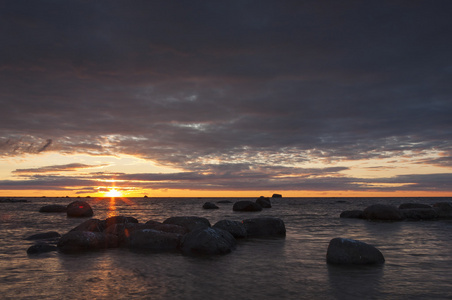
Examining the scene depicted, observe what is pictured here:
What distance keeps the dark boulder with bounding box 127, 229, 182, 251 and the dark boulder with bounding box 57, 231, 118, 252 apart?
102cm

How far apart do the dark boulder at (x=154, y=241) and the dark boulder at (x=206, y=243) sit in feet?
2.30

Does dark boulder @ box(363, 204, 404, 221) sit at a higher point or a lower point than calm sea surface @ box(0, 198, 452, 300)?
higher

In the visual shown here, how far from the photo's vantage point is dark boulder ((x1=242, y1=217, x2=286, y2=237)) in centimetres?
1786

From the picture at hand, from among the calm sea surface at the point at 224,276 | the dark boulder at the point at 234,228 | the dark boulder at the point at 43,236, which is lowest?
the calm sea surface at the point at 224,276

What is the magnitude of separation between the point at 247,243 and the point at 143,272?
21.7 ft

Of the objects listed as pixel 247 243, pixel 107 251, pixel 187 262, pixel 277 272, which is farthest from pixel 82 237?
pixel 277 272

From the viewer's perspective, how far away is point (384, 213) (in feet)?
95.5

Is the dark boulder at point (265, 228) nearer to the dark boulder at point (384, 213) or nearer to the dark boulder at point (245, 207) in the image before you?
the dark boulder at point (384, 213)

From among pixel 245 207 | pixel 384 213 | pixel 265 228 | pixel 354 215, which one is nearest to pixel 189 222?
pixel 265 228

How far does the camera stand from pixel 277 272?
30.0 feet

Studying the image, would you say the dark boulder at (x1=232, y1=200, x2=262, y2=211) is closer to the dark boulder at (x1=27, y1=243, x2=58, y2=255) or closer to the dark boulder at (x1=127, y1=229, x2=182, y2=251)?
the dark boulder at (x1=127, y1=229, x2=182, y2=251)

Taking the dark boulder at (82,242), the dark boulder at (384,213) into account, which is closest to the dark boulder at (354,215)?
the dark boulder at (384,213)

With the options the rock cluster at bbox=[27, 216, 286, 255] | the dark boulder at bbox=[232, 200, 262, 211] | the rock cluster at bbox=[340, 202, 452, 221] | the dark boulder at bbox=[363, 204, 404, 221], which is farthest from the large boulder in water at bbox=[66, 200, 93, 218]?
the dark boulder at bbox=[363, 204, 404, 221]

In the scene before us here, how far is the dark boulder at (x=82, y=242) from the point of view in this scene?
43.9ft
